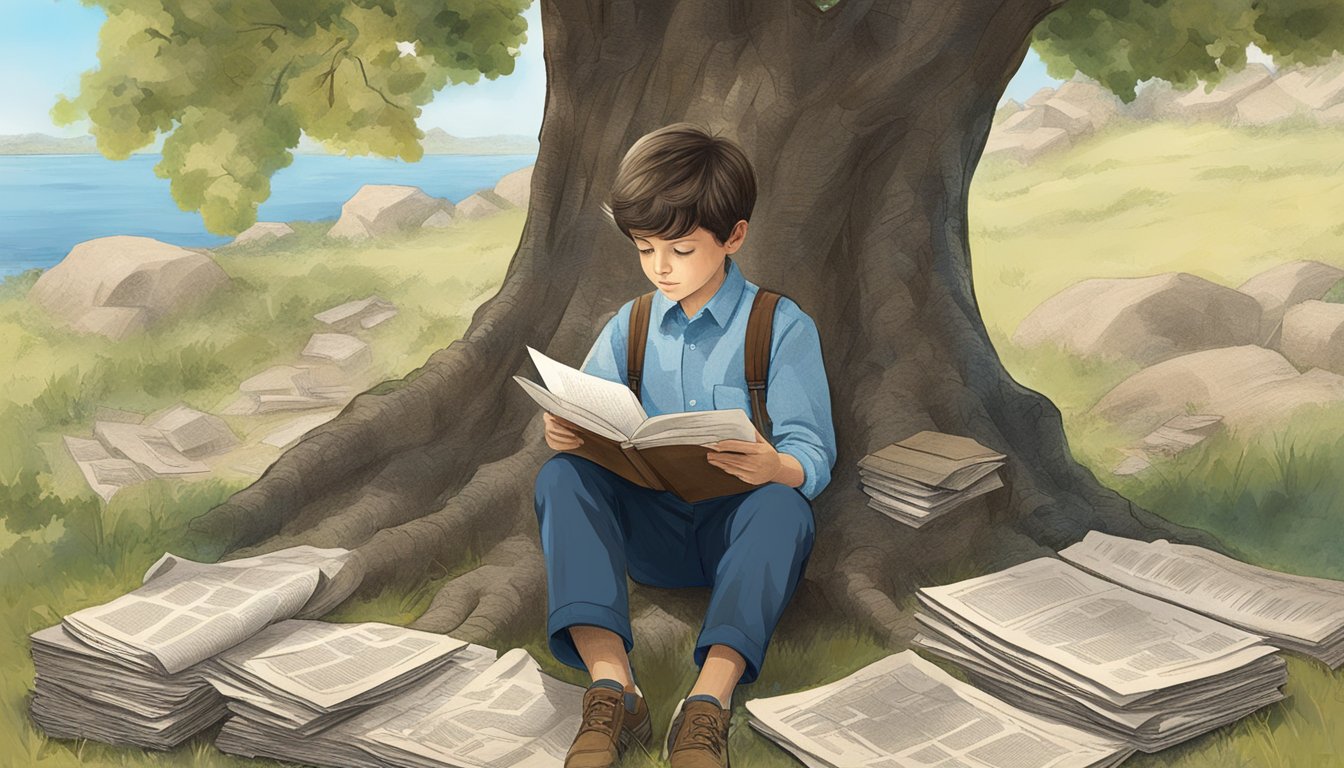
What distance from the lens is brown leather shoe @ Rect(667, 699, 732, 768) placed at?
300 cm

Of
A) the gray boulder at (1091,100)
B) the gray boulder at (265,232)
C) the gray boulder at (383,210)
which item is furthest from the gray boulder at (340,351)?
the gray boulder at (1091,100)

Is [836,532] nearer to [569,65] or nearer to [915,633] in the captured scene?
[915,633]

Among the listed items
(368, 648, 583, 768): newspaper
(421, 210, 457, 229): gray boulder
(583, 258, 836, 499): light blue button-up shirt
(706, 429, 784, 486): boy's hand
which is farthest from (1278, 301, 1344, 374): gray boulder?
(421, 210, 457, 229): gray boulder

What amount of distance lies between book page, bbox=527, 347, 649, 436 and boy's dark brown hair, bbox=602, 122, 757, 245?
18.6 inches

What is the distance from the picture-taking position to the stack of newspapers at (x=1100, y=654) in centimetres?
327

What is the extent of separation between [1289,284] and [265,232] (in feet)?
37.6

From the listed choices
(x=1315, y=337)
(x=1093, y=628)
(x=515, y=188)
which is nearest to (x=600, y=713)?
(x=1093, y=628)

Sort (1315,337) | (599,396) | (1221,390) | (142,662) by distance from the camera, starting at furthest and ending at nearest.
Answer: (1315,337)
(1221,390)
(142,662)
(599,396)

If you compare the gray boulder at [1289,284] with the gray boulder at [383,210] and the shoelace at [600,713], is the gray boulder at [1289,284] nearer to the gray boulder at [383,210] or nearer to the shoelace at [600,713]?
the shoelace at [600,713]

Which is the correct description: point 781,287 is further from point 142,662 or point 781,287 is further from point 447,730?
point 142,662

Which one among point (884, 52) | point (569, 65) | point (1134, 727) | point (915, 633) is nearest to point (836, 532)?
point (915, 633)

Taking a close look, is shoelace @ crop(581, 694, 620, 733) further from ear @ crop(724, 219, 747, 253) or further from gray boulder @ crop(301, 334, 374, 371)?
gray boulder @ crop(301, 334, 374, 371)

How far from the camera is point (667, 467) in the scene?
10.6ft

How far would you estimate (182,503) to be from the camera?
527 cm
